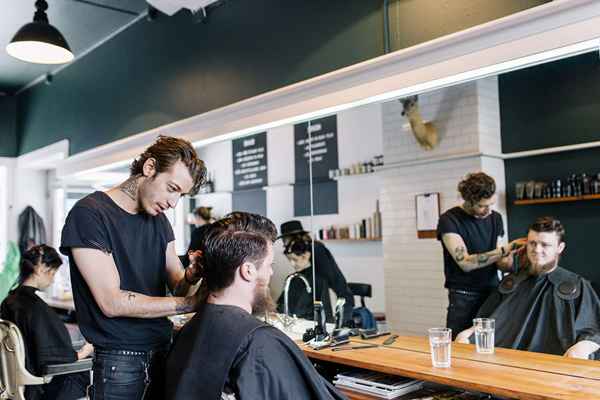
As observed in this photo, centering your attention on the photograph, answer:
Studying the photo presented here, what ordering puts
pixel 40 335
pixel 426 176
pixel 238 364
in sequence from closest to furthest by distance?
pixel 238 364 → pixel 426 176 → pixel 40 335

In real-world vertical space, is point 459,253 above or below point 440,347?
above

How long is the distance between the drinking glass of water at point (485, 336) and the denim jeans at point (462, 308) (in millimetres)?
146

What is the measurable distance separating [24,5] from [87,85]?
1.01m

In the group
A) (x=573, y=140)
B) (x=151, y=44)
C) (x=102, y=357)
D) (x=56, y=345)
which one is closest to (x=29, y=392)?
(x=56, y=345)

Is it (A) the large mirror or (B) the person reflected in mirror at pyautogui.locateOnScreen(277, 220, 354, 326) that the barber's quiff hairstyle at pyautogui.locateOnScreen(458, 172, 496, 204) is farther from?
(B) the person reflected in mirror at pyautogui.locateOnScreen(277, 220, 354, 326)

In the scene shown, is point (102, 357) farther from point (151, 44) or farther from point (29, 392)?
point (151, 44)

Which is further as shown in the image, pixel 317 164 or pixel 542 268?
pixel 317 164

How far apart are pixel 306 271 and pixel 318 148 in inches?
27.0

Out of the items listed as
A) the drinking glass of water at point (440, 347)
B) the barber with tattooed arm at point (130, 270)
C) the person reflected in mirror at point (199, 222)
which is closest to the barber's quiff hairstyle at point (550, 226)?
the drinking glass of water at point (440, 347)

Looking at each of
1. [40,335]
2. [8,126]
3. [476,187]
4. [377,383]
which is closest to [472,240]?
[476,187]

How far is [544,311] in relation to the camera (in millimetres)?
2248

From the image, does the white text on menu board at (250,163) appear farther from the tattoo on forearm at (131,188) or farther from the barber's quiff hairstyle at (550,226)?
the barber's quiff hairstyle at (550,226)

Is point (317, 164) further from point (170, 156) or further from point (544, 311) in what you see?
point (544, 311)

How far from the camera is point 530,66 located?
218 cm
